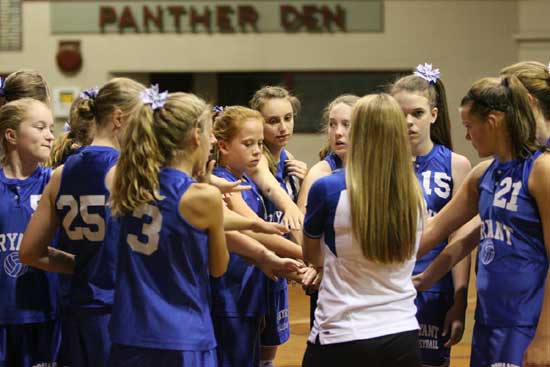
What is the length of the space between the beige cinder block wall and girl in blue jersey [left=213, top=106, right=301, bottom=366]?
307 inches

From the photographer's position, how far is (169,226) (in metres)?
2.45

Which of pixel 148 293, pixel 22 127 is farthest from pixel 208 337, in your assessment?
pixel 22 127

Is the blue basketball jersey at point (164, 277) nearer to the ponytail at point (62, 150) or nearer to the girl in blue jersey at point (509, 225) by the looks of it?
the girl in blue jersey at point (509, 225)

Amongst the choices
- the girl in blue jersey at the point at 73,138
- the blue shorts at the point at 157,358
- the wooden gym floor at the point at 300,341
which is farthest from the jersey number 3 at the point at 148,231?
the wooden gym floor at the point at 300,341

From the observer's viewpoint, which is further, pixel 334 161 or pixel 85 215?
pixel 334 161

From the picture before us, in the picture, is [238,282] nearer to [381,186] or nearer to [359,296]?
[359,296]

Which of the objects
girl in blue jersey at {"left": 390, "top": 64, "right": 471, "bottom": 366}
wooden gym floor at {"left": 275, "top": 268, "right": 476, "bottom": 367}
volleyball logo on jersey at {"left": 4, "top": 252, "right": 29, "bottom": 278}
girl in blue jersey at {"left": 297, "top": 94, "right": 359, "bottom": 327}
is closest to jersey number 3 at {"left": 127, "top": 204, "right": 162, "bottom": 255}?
volleyball logo on jersey at {"left": 4, "top": 252, "right": 29, "bottom": 278}

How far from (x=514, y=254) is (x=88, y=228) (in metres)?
1.33

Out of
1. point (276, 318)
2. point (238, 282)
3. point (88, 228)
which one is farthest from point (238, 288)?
point (88, 228)

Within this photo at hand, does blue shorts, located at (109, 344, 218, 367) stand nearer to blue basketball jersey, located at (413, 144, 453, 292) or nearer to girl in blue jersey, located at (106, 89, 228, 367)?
girl in blue jersey, located at (106, 89, 228, 367)

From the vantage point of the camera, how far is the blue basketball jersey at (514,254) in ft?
8.34

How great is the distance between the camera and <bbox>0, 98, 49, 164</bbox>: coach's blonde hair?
320 cm

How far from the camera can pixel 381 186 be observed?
8.02 feet

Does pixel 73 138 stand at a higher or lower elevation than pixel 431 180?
higher
